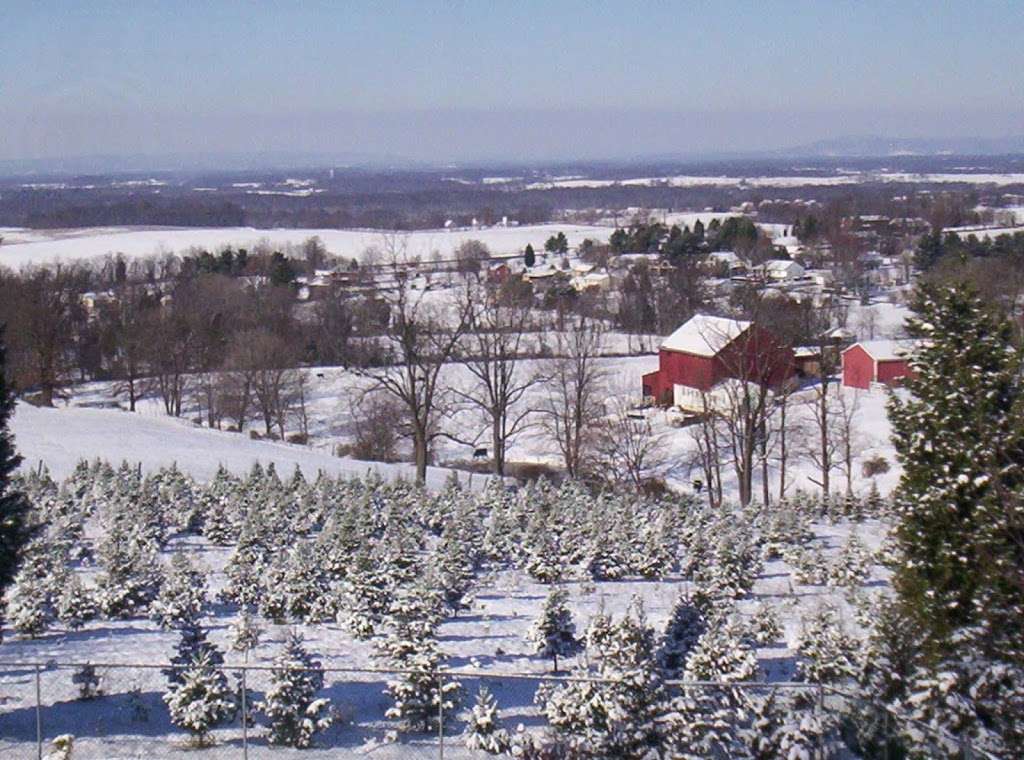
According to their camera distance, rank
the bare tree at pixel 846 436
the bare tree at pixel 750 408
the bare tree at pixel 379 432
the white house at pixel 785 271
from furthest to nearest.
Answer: the white house at pixel 785 271 → the bare tree at pixel 379 432 → the bare tree at pixel 846 436 → the bare tree at pixel 750 408

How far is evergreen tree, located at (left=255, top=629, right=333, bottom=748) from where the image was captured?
Result: 834 cm

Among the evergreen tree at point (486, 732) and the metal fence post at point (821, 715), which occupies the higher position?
the metal fence post at point (821, 715)

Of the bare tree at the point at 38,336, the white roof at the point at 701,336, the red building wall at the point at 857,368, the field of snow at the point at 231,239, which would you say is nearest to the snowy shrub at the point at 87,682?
the bare tree at the point at 38,336

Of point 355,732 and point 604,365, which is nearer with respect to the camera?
point 355,732

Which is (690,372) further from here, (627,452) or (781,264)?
(781,264)

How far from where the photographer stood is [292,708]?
27.4 ft

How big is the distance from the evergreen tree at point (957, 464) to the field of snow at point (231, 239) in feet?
275

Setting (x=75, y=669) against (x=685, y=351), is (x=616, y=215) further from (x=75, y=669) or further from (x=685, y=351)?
(x=75, y=669)

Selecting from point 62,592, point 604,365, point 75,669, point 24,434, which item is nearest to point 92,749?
point 75,669

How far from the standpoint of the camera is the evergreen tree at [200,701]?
27.7ft

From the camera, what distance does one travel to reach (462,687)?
9.38 metres

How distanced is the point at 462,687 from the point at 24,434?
74.7 ft

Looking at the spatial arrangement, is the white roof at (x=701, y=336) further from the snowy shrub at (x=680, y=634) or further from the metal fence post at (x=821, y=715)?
the metal fence post at (x=821, y=715)

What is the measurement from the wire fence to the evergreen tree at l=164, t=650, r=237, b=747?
3.2 inches
